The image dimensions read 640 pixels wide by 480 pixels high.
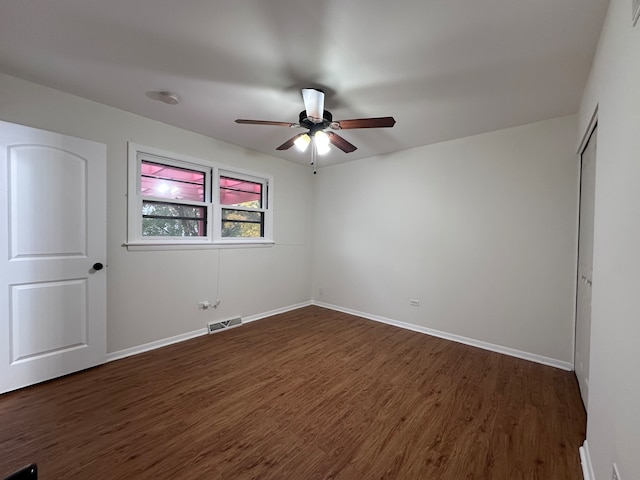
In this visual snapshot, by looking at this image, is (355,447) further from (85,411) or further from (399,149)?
(399,149)

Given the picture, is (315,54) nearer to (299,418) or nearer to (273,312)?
(299,418)

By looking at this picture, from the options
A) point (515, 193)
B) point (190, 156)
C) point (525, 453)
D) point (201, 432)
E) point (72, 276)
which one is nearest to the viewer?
point (525, 453)

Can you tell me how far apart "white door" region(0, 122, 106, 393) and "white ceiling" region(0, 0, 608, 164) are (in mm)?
613

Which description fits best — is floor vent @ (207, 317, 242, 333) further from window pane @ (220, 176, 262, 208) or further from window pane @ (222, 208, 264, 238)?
window pane @ (220, 176, 262, 208)

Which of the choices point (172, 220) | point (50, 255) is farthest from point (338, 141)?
point (50, 255)

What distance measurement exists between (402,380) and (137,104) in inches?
143

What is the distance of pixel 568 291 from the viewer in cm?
266

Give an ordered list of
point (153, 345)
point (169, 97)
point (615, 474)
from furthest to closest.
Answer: point (153, 345)
point (169, 97)
point (615, 474)

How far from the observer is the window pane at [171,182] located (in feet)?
9.90

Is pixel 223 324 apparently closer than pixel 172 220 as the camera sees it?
No

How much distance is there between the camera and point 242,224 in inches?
157

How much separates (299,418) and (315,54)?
256cm

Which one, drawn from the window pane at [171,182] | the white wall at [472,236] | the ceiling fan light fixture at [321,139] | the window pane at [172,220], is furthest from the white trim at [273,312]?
the ceiling fan light fixture at [321,139]

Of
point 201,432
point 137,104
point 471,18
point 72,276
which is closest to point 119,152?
point 137,104
